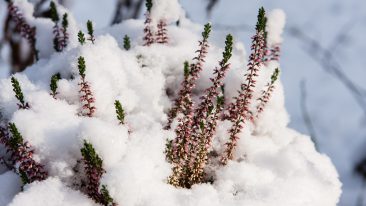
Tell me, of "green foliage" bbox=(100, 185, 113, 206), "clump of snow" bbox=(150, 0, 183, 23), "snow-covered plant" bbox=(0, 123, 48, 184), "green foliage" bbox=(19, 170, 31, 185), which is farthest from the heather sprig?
"clump of snow" bbox=(150, 0, 183, 23)

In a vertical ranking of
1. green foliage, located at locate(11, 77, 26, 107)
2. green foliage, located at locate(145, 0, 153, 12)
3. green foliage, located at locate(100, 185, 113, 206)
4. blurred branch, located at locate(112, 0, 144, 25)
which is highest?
blurred branch, located at locate(112, 0, 144, 25)

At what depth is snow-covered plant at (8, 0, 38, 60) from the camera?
8.62 ft

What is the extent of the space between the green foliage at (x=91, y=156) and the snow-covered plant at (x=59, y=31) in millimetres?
1100

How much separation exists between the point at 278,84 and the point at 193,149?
74 centimetres

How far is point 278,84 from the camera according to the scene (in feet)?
7.97

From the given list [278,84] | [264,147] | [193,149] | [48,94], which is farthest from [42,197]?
[278,84]

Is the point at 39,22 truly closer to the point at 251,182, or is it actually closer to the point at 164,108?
the point at 164,108

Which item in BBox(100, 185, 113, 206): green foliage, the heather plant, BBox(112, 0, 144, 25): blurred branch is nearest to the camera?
BBox(100, 185, 113, 206): green foliage

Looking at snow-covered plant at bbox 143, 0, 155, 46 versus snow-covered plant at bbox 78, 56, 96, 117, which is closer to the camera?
snow-covered plant at bbox 78, 56, 96, 117

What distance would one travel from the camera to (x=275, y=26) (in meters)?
2.49

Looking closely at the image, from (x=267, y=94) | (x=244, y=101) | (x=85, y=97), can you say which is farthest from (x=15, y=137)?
(x=267, y=94)

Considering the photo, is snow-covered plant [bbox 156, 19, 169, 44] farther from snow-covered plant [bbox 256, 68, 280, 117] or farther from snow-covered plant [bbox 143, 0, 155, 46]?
snow-covered plant [bbox 256, 68, 280, 117]

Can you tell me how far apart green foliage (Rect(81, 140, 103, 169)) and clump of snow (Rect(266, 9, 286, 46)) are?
131 cm

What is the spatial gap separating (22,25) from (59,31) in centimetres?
26
